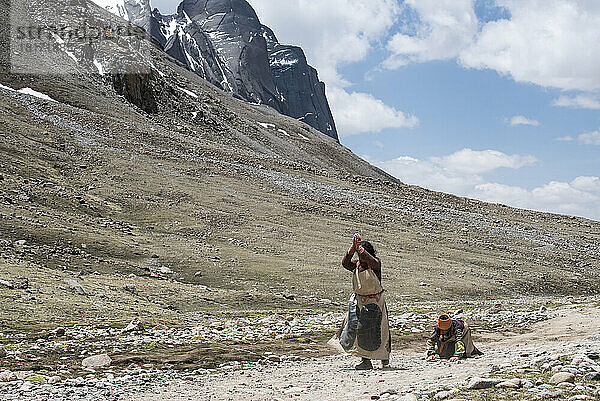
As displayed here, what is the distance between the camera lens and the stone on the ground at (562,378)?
759 cm

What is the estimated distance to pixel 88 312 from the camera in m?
17.7

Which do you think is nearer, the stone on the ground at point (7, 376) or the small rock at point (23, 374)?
the stone on the ground at point (7, 376)

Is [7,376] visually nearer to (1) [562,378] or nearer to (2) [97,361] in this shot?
(2) [97,361]

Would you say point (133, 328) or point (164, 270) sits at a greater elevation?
point (164, 270)

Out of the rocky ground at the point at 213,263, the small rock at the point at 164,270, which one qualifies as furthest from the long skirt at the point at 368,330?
the small rock at the point at 164,270

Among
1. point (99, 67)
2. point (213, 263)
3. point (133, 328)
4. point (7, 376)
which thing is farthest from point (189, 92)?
point (7, 376)

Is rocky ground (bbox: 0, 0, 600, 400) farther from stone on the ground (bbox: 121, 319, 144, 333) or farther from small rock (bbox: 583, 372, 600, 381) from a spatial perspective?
small rock (bbox: 583, 372, 600, 381)

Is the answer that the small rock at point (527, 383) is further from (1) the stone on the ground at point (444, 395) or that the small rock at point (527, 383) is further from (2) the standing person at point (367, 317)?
(2) the standing person at point (367, 317)

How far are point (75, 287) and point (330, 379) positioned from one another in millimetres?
13603

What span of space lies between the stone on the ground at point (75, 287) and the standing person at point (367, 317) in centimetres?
1208

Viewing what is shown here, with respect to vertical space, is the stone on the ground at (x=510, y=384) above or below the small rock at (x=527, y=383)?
below

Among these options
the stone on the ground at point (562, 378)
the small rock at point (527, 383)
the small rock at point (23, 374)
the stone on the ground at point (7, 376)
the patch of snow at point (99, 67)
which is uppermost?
the patch of snow at point (99, 67)

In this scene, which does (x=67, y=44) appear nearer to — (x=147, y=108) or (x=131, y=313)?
(x=147, y=108)

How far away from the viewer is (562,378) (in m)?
7.62
